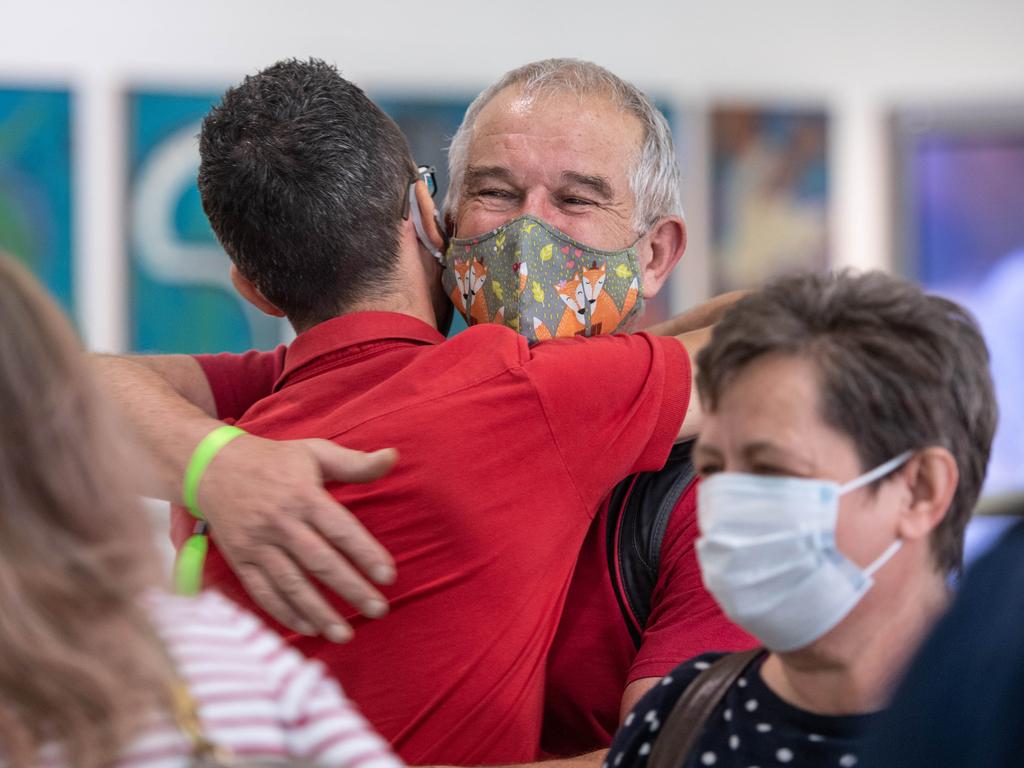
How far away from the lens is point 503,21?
4.78 m

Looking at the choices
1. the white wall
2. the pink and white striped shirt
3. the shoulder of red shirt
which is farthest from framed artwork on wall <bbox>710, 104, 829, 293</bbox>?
the pink and white striped shirt

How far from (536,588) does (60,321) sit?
2.70 feet

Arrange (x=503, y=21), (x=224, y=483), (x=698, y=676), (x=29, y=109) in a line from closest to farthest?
(x=698, y=676), (x=224, y=483), (x=29, y=109), (x=503, y=21)

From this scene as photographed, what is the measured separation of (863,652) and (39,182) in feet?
11.9

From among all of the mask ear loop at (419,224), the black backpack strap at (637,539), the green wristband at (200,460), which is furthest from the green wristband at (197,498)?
the black backpack strap at (637,539)

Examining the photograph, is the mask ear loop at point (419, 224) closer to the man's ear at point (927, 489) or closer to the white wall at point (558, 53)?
the man's ear at point (927, 489)

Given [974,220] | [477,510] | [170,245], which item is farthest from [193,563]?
[974,220]

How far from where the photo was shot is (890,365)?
4.60ft

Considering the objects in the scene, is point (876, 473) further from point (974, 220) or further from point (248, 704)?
point (974, 220)

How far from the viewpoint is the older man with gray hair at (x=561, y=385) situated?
1.65 metres

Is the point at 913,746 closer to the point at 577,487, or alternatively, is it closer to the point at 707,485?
the point at 707,485

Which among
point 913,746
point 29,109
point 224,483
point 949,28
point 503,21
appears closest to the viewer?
point 913,746

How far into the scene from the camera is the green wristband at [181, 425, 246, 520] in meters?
→ 1.72

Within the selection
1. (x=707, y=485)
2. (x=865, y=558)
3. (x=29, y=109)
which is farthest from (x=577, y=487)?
(x=29, y=109)
